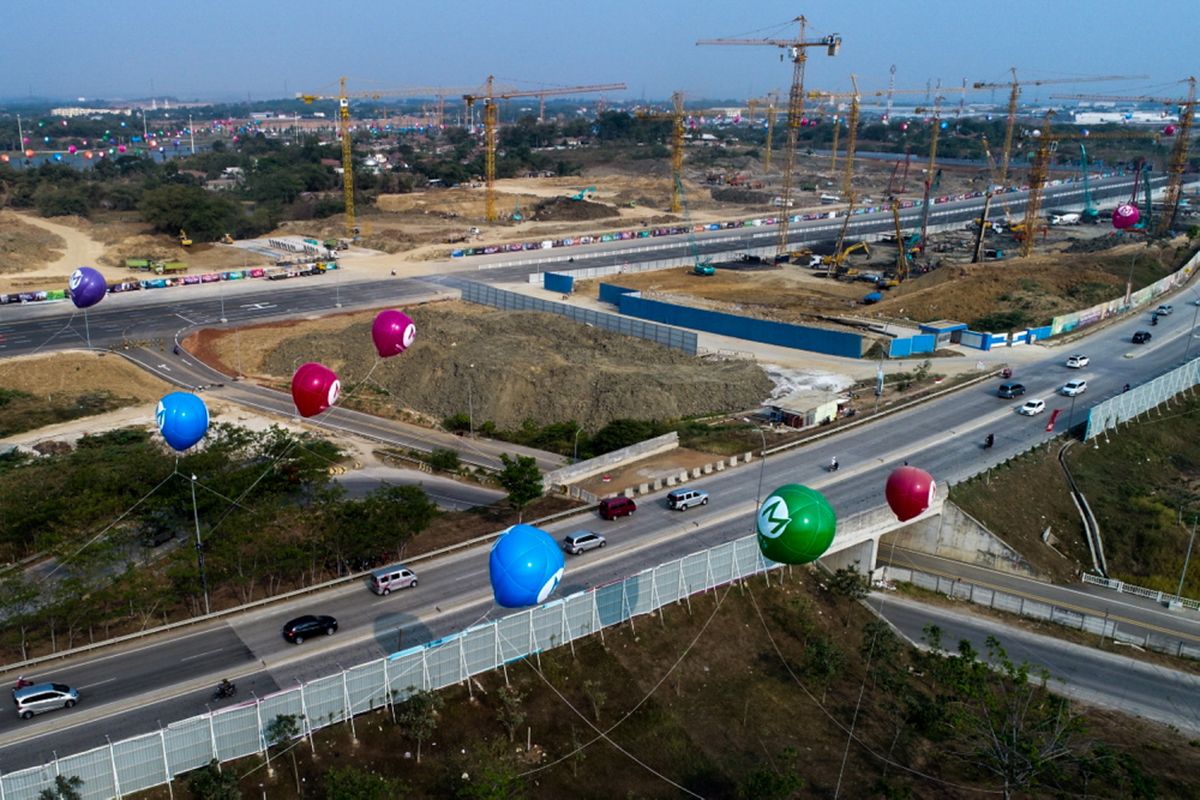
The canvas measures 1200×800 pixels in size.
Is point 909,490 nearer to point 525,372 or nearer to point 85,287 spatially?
point 525,372

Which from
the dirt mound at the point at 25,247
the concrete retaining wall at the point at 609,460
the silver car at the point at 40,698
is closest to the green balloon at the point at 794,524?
the concrete retaining wall at the point at 609,460

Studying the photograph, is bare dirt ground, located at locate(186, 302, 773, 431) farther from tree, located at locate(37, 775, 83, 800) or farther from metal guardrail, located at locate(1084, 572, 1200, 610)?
tree, located at locate(37, 775, 83, 800)

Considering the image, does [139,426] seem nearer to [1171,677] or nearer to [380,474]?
[380,474]

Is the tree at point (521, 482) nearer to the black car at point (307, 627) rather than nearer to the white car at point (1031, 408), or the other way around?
the black car at point (307, 627)

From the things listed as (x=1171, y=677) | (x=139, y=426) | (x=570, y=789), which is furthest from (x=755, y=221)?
(x=570, y=789)

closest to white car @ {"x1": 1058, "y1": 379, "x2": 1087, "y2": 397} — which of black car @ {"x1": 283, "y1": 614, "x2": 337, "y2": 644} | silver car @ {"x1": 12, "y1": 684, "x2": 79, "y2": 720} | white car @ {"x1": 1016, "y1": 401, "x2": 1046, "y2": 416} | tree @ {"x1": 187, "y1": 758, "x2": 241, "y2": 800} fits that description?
white car @ {"x1": 1016, "y1": 401, "x2": 1046, "y2": 416}

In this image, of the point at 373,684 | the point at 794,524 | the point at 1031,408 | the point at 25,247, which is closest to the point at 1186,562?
the point at 1031,408
